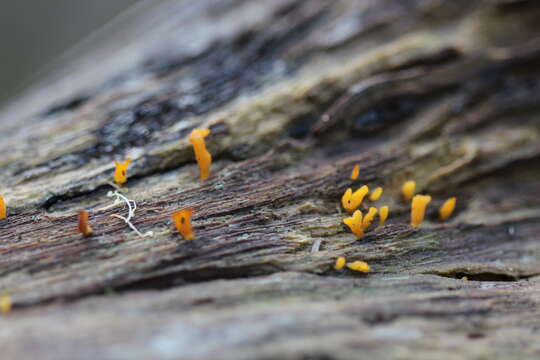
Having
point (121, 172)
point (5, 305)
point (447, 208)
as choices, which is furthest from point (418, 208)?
point (5, 305)

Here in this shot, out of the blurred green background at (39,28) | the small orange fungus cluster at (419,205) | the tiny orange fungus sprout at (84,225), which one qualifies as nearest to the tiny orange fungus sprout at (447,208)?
the small orange fungus cluster at (419,205)

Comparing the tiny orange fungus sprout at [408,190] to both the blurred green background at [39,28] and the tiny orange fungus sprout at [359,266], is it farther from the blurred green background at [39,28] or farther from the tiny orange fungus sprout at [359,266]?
the blurred green background at [39,28]

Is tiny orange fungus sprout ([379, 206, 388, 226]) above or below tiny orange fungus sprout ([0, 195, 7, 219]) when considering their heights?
below

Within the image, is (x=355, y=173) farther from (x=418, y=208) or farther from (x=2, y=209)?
(x=2, y=209)

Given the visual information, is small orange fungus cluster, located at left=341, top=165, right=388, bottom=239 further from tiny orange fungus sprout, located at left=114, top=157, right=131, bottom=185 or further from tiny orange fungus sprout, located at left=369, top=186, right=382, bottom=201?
tiny orange fungus sprout, located at left=114, top=157, right=131, bottom=185

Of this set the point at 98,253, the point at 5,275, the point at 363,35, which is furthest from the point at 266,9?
the point at 5,275

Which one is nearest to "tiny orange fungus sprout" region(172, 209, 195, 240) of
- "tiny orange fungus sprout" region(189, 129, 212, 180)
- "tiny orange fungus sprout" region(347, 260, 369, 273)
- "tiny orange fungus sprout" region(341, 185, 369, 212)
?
"tiny orange fungus sprout" region(189, 129, 212, 180)
